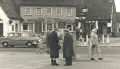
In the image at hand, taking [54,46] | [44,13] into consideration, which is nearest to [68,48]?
[54,46]

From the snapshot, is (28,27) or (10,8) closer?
(10,8)

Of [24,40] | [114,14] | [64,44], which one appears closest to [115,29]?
[114,14]

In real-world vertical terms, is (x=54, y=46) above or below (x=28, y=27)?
below

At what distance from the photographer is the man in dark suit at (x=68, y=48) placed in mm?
18250

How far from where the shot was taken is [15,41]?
1580 inches

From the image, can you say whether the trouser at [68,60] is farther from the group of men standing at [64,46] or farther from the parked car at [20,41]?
the parked car at [20,41]

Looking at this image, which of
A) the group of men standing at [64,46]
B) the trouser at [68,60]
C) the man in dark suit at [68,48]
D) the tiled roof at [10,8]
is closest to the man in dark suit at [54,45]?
the group of men standing at [64,46]

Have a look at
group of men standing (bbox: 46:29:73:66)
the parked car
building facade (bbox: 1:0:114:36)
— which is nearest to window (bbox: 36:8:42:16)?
building facade (bbox: 1:0:114:36)

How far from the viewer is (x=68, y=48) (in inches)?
723

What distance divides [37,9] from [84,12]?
26100mm

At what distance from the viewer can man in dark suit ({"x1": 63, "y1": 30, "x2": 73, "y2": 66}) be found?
1825 centimetres

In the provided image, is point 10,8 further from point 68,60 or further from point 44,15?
point 68,60

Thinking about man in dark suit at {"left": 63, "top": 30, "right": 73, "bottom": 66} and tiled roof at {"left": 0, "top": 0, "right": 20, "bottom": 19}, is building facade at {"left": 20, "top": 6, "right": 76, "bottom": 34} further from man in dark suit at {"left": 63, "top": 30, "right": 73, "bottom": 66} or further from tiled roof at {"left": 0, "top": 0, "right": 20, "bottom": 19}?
man in dark suit at {"left": 63, "top": 30, "right": 73, "bottom": 66}

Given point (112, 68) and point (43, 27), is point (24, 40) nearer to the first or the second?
point (112, 68)
